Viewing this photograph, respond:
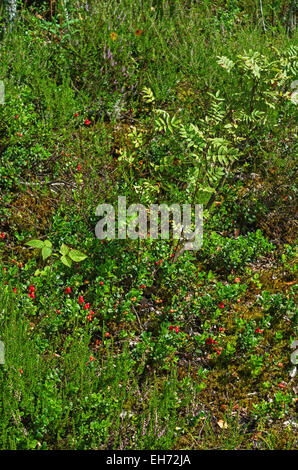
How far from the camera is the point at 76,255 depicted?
3902 mm

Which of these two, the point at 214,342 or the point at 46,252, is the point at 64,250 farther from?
the point at 214,342

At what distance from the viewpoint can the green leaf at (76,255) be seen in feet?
12.7

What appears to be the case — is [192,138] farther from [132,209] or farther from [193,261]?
[193,261]

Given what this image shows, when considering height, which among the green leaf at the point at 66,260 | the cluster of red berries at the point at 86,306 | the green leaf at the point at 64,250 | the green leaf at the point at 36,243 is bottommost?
the cluster of red berries at the point at 86,306

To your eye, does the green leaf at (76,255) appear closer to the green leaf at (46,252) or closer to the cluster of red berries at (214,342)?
the green leaf at (46,252)

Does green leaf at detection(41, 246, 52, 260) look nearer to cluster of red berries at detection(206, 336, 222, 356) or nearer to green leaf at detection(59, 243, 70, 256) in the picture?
green leaf at detection(59, 243, 70, 256)

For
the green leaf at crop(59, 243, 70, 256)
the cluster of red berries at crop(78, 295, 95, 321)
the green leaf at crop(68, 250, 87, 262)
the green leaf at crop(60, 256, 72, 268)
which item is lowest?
the cluster of red berries at crop(78, 295, 95, 321)

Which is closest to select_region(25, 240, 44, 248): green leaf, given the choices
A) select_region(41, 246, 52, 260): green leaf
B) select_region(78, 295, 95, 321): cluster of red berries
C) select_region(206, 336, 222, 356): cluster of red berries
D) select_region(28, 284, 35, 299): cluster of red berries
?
select_region(41, 246, 52, 260): green leaf

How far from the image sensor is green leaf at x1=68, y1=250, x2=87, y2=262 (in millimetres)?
3873

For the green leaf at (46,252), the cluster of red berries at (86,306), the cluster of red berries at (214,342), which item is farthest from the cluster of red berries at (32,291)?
the cluster of red berries at (214,342)

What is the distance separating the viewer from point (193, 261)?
14.5 ft

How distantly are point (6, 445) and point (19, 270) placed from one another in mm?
1473
